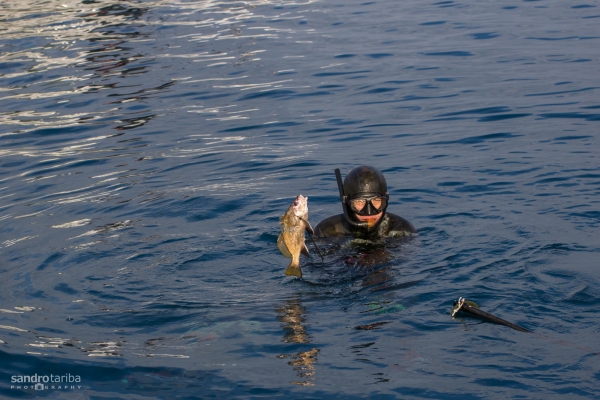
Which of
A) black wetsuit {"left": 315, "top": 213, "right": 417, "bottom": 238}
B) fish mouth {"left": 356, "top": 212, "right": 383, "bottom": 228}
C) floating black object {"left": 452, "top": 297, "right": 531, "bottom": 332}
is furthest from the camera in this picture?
black wetsuit {"left": 315, "top": 213, "right": 417, "bottom": 238}

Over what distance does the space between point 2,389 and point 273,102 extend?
35.5ft

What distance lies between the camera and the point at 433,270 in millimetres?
8297

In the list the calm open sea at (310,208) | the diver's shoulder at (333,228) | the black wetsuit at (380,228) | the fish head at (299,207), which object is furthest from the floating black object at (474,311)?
the diver's shoulder at (333,228)

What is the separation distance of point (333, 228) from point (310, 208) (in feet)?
6.47

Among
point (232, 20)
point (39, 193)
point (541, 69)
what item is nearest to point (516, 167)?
point (541, 69)

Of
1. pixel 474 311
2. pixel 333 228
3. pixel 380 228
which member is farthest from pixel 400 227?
pixel 474 311

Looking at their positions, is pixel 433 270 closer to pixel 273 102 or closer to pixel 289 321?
pixel 289 321

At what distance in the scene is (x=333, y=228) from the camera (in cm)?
912

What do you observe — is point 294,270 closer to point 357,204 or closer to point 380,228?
point 357,204

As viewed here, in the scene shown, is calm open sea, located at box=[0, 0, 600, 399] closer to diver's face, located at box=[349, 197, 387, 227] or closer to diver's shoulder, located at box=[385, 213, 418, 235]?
diver's shoulder, located at box=[385, 213, 418, 235]

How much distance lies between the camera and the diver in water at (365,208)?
8.62m

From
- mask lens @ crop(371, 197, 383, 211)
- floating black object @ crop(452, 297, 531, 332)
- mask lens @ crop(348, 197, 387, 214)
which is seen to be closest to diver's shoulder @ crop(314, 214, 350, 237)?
mask lens @ crop(348, 197, 387, 214)

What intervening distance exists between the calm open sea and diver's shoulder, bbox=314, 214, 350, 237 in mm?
303

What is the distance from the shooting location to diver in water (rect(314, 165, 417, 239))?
28.3ft
